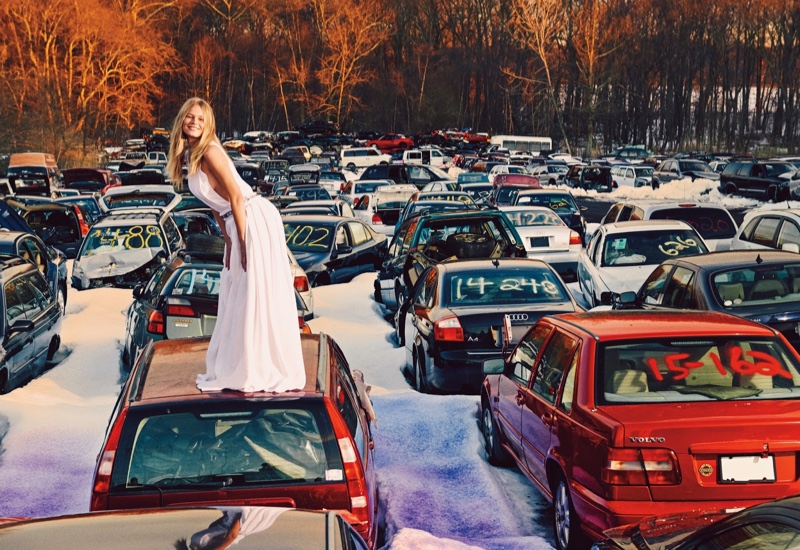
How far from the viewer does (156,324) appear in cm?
1139

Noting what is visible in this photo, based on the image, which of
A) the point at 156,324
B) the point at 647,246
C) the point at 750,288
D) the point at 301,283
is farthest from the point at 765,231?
the point at 156,324

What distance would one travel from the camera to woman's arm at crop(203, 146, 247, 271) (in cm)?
654

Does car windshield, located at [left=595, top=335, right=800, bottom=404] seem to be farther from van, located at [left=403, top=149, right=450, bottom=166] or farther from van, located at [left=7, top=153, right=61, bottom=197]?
van, located at [left=403, top=149, right=450, bottom=166]

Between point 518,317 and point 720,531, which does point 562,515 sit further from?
point 518,317

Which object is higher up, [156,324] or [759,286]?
[759,286]

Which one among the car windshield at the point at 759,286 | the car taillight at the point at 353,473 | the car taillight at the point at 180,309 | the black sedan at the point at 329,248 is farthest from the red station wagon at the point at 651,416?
the black sedan at the point at 329,248

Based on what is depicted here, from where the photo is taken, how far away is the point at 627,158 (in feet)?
237

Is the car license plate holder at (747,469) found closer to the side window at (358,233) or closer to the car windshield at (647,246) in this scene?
the car windshield at (647,246)

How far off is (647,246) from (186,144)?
1094 cm

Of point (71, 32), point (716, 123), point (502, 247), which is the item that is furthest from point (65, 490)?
point (716, 123)

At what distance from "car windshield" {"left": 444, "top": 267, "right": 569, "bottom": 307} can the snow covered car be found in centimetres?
857

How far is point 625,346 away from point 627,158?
67377 mm

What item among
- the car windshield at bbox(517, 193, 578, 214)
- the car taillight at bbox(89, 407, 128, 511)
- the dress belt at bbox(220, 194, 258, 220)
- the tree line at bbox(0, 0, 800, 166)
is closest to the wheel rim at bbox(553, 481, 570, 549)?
the dress belt at bbox(220, 194, 258, 220)

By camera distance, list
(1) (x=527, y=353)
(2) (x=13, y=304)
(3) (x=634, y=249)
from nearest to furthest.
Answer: (1) (x=527, y=353)
(2) (x=13, y=304)
(3) (x=634, y=249)
